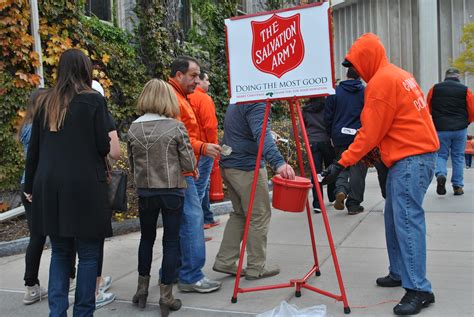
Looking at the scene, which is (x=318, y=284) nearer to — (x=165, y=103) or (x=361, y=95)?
(x=165, y=103)

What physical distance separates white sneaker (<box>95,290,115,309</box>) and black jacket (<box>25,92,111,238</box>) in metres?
0.97

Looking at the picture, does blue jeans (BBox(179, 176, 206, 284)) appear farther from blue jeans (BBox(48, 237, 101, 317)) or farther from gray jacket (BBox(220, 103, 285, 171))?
blue jeans (BBox(48, 237, 101, 317))

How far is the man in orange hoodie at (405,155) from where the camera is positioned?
11.7 ft

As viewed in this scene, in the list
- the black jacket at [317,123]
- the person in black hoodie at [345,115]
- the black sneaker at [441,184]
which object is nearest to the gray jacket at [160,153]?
the person in black hoodie at [345,115]

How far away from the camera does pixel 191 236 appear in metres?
4.09

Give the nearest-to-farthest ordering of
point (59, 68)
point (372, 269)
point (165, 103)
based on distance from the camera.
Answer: point (59, 68) → point (165, 103) → point (372, 269)

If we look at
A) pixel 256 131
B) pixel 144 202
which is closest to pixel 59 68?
pixel 144 202

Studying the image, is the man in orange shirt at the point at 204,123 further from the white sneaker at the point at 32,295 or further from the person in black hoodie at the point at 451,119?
the person in black hoodie at the point at 451,119

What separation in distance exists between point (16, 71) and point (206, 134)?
11.7 ft

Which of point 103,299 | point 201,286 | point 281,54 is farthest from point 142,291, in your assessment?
point 281,54

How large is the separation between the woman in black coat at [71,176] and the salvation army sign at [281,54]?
3.65ft

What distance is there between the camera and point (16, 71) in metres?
7.39

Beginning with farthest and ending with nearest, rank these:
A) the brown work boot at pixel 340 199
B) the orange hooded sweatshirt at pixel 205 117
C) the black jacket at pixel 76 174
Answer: the brown work boot at pixel 340 199 < the orange hooded sweatshirt at pixel 205 117 < the black jacket at pixel 76 174

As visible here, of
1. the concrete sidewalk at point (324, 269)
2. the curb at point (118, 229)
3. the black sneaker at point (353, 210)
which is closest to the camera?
the concrete sidewalk at point (324, 269)
